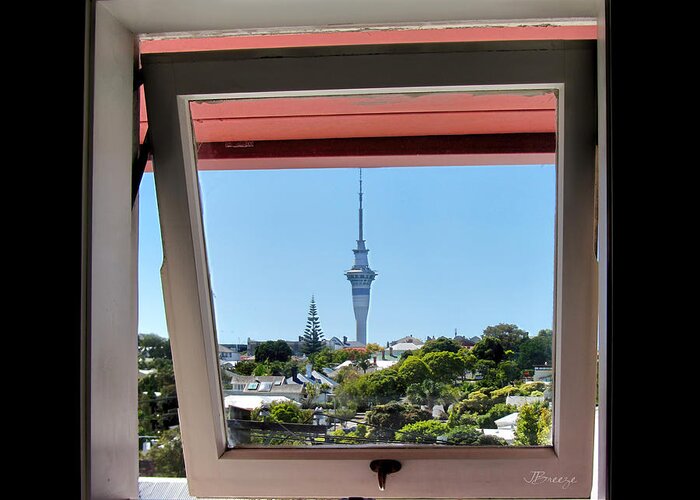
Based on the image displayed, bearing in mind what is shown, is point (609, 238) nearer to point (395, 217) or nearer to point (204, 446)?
point (395, 217)

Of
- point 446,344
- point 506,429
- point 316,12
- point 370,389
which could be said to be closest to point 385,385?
point 370,389

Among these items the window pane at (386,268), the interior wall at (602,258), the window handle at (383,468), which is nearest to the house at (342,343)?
the window pane at (386,268)

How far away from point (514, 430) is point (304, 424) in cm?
41

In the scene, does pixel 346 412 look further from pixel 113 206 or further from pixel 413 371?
pixel 113 206

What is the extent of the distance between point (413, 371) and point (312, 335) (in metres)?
0.21

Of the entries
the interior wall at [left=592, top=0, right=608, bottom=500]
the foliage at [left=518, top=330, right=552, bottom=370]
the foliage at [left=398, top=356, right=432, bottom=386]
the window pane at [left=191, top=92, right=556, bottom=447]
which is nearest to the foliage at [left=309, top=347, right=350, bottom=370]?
the window pane at [left=191, top=92, right=556, bottom=447]

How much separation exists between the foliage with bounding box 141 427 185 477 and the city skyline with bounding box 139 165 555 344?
0.76 ft

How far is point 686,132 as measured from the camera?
3.00 feet

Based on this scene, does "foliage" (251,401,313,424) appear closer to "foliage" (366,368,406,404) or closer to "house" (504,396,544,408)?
"foliage" (366,368,406,404)

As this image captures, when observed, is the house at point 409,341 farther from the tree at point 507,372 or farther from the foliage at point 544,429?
the foliage at point 544,429

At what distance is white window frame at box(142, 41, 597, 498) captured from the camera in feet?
3.51

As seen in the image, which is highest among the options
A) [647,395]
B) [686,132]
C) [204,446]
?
[686,132]

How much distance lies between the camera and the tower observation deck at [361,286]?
1202mm

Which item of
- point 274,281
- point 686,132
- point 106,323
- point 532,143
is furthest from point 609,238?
point 106,323
